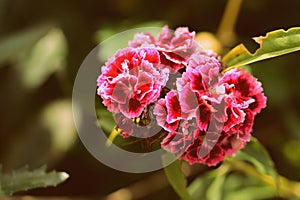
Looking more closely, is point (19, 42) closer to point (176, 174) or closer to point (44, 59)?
point (44, 59)

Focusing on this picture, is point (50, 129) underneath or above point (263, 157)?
above

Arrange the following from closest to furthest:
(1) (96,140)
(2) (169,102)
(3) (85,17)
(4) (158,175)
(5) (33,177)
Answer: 1. (2) (169,102)
2. (5) (33,177)
3. (1) (96,140)
4. (4) (158,175)
5. (3) (85,17)

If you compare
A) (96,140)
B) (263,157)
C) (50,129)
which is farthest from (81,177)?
(263,157)

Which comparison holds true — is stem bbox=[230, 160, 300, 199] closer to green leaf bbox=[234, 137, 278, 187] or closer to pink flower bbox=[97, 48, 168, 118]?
green leaf bbox=[234, 137, 278, 187]

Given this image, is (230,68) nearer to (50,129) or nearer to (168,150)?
(168,150)

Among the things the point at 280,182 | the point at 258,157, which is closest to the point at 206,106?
the point at 258,157

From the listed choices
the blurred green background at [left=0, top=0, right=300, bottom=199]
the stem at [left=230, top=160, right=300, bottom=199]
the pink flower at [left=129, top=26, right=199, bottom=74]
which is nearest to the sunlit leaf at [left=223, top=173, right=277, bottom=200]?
the stem at [left=230, top=160, right=300, bottom=199]

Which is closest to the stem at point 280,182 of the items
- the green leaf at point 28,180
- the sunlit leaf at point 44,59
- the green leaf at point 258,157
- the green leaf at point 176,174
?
the green leaf at point 258,157

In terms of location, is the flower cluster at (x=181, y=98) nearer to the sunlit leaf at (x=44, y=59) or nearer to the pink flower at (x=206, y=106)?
the pink flower at (x=206, y=106)
